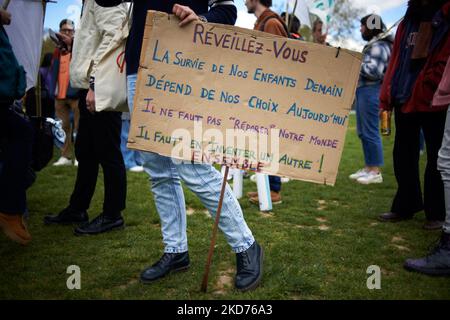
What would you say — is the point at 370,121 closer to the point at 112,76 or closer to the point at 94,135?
the point at 94,135

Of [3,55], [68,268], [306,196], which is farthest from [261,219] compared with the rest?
[3,55]

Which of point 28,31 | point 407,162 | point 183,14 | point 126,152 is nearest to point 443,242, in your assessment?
point 407,162

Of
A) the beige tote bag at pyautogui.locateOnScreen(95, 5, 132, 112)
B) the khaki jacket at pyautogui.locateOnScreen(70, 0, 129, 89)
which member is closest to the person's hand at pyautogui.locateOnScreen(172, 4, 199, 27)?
the beige tote bag at pyautogui.locateOnScreen(95, 5, 132, 112)

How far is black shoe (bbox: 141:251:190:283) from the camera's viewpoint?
2428 millimetres

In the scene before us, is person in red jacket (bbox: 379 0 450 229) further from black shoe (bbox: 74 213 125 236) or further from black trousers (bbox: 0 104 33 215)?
black trousers (bbox: 0 104 33 215)

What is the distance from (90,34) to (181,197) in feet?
4.90

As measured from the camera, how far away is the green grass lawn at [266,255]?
2.31m

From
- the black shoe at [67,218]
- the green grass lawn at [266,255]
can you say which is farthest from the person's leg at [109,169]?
the black shoe at [67,218]

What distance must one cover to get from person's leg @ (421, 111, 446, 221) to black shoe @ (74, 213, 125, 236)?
257 cm

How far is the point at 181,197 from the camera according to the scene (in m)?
2.54

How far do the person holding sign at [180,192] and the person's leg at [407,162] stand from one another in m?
1.80

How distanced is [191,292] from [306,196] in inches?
103
